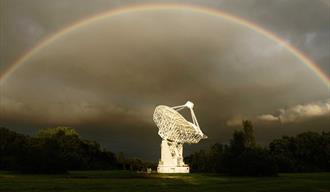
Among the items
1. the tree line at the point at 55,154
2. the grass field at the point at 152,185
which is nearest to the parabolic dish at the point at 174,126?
the tree line at the point at 55,154

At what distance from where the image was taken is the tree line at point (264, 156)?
7269 centimetres

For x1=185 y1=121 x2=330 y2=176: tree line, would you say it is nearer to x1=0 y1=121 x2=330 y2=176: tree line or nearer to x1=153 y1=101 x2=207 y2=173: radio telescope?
x1=0 y1=121 x2=330 y2=176: tree line

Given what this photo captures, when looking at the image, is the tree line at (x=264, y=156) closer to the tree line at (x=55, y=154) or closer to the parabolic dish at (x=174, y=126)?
the parabolic dish at (x=174, y=126)

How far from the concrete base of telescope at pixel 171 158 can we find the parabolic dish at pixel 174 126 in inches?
120

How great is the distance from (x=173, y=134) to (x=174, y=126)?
2.86 m

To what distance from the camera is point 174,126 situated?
8588 centimetres

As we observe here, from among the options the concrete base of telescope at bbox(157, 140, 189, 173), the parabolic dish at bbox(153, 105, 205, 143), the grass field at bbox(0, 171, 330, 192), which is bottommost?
the grass field at bbox(0, 171, 330, 192)

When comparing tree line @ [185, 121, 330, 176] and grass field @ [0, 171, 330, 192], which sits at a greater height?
tree line @ [185, 121, 330, 176]

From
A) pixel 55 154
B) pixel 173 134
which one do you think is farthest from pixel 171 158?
pixel 55 154

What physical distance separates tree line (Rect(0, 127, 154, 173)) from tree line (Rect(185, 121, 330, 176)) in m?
25.2

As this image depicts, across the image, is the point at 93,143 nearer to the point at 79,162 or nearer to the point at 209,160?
the point at 79,162

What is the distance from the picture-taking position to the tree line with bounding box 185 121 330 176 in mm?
72688

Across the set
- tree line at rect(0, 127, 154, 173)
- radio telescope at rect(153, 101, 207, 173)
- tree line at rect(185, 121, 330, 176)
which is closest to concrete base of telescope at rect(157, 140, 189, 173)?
radio telescope at rect(153, 101, 207, 173)

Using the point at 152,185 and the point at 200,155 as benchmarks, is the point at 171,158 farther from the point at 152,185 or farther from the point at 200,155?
the point at 152,185
